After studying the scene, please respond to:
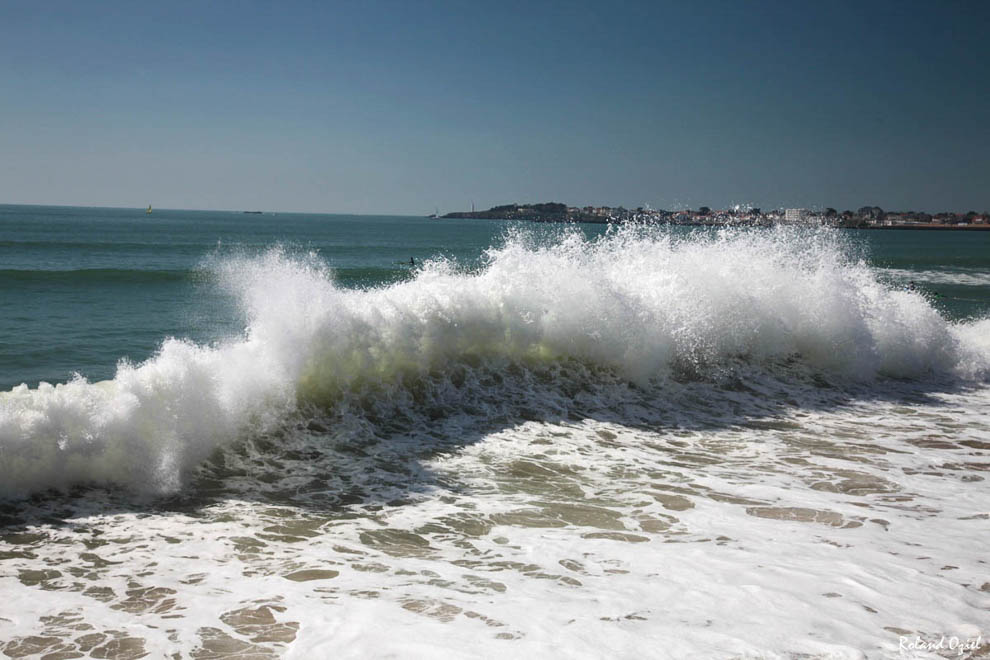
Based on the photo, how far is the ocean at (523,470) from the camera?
4156 millimetres

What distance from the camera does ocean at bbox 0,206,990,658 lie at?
416 cm

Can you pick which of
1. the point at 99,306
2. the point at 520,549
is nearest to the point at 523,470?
the point at 520,549

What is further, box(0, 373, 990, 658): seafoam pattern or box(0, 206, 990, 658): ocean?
box(0, 206, 990, 658): ocean

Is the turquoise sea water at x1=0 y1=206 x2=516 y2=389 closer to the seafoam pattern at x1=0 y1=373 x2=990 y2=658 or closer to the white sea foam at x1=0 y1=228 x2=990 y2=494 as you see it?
the white sea foam at x1=0 y1=228 x2=990 y2=494

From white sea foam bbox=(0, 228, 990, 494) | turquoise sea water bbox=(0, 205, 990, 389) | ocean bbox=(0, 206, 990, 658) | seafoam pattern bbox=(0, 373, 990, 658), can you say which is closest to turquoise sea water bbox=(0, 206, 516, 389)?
turquoise sea water bbox=(0, 205, 990, 389)

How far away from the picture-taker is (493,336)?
1071cm

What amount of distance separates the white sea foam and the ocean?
1.6 inches

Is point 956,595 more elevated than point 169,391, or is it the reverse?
point 169,391

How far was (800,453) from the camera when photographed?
7.85 m

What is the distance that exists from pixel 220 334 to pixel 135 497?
1039 cm

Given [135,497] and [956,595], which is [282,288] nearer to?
[135,497]

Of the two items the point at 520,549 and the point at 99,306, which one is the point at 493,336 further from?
the point at 99,306

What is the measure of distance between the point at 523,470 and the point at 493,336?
3867mm

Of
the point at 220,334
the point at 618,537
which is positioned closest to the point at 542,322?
the point at 618,537
